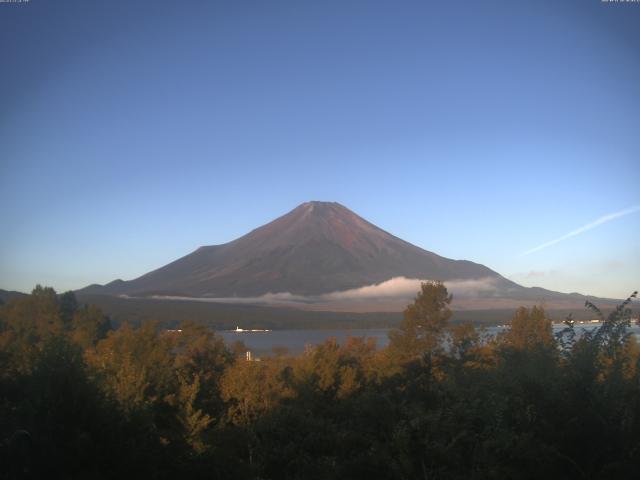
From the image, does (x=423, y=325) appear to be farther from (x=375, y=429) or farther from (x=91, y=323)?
(x=91, y=323)

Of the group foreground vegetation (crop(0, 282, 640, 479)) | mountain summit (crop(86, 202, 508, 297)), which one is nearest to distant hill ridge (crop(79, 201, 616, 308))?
mountain summit (crop(86, 202, 508, 297))

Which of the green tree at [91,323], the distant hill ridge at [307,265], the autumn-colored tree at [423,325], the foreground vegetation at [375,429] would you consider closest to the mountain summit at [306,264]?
the distant hill ridge at [307,265]

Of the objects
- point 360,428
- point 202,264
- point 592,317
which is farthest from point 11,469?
point 202,264

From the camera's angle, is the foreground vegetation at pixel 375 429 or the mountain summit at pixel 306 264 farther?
the mountain summit at pixel 306 264

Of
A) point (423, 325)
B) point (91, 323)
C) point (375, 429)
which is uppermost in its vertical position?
point (91, 323)

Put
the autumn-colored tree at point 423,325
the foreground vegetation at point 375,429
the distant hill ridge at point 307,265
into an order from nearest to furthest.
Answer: the foreground vegetation at point 375,429 < the autumn-colored tree at point 423,325 < the distant hill ridge at point 307,265

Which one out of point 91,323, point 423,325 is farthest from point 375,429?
point 91,323

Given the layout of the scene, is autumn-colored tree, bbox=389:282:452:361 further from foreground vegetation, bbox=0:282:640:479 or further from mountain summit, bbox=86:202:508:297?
mountain summit, bbox=86:202:508:297

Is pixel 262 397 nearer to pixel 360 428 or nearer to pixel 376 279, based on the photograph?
pixel 360 428

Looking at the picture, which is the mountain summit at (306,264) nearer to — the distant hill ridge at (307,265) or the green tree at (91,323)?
the distant hill ridge at (307,265)
